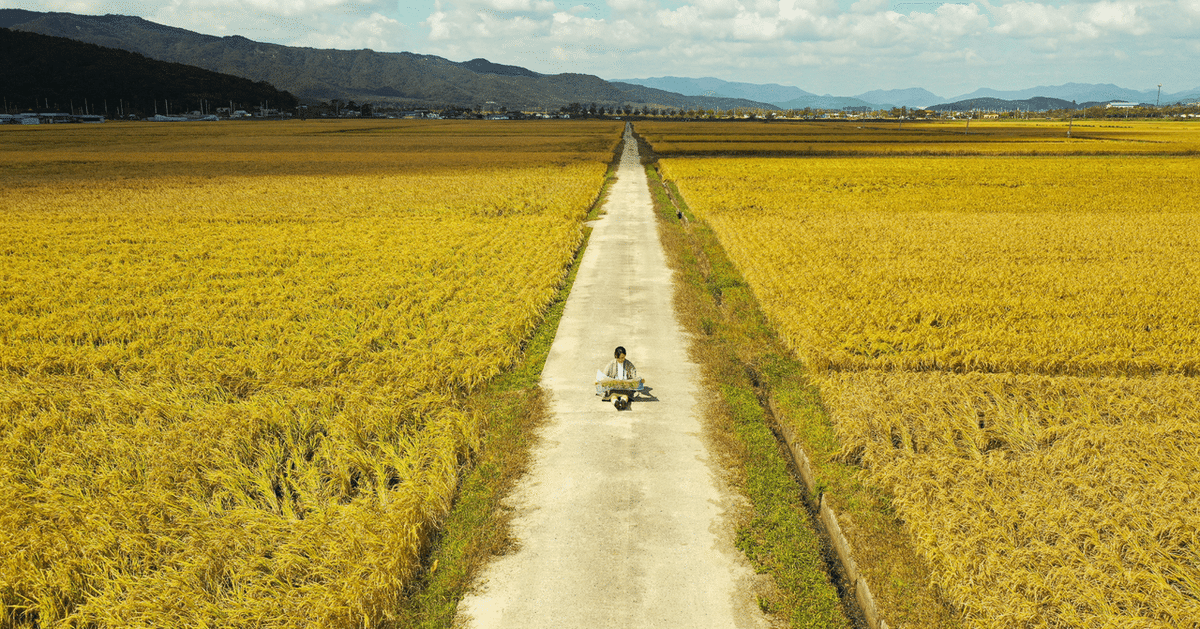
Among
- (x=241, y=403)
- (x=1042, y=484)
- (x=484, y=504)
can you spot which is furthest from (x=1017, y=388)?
(x=241, y=403)

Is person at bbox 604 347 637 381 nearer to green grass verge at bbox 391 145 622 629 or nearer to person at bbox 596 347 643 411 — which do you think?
person at bbox 596 347 643 411

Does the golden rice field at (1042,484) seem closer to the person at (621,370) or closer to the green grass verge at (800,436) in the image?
the green grass verge at (800,436)

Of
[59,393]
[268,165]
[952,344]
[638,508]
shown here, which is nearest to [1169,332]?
[952,344]

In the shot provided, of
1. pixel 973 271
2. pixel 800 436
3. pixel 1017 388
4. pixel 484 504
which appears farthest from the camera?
pixel 973 271

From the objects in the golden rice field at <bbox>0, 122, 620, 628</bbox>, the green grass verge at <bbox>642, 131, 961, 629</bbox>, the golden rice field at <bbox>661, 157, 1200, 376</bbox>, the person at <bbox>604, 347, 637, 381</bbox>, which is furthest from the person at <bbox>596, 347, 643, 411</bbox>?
the golden rice field at <bbox>661, 157, 1200, 376</bbox>

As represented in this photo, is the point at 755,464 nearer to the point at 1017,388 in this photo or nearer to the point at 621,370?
the point at 621,370

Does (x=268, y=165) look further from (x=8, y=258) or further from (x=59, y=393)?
(x=59, y=393)

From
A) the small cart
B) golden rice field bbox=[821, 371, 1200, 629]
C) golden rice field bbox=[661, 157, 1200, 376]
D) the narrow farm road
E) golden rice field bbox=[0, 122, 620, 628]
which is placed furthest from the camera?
golden rice field bbox=[661, 157, 1200, 376]
